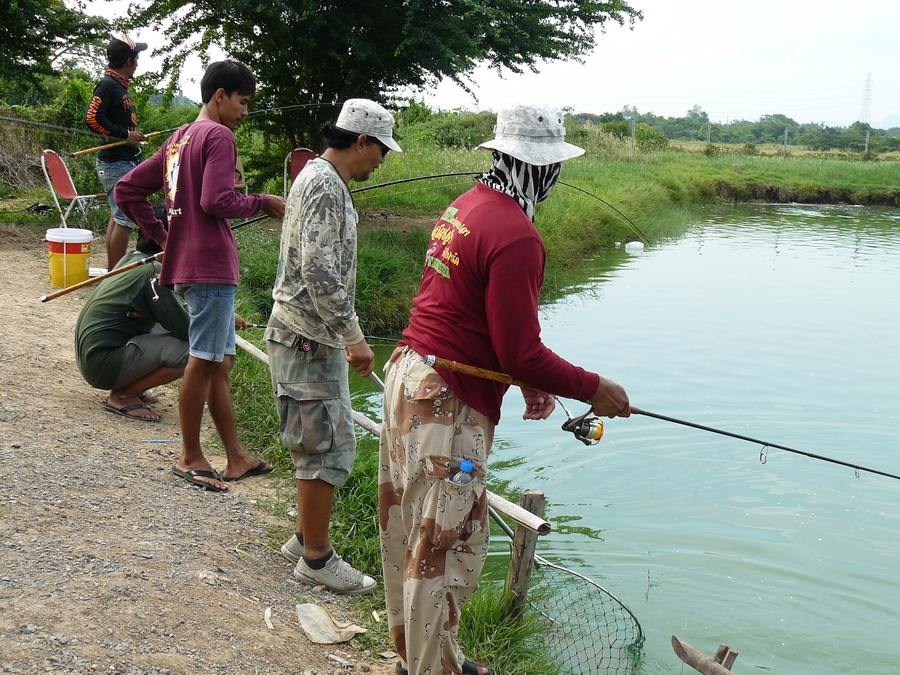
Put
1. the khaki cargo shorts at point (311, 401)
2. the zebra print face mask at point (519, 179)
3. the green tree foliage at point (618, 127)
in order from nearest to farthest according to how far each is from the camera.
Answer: the zebra print face mask at point (519, 179), the khaki cargo shorts at point (311, 401), the green tree foliage at point (618, 127)

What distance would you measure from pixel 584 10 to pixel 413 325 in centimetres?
824

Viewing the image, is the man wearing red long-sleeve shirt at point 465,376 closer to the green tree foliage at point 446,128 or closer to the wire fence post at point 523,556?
the wire fence post at point 523,556

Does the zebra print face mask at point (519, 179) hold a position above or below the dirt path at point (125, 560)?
above

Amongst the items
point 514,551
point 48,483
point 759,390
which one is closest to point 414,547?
point 514,551

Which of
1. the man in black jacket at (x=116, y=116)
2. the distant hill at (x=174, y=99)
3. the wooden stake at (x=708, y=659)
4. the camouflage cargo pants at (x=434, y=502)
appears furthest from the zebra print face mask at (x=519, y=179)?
the distant hill at (x=174, y=99)

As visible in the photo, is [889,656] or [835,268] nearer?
[889,656]

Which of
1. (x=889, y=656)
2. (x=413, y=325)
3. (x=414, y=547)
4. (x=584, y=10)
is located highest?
(x=584, y=10)

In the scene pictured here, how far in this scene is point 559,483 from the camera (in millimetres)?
6180

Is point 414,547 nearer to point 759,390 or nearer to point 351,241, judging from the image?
point 351,241

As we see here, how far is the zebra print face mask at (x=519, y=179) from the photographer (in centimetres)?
260

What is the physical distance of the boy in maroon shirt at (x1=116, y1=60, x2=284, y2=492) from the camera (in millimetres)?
3871

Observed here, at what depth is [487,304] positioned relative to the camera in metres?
2.54

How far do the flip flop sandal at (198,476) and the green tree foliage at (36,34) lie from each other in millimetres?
6301

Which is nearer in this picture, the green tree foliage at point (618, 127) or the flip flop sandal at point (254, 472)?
the flip flop sandal at point (254, 472)
